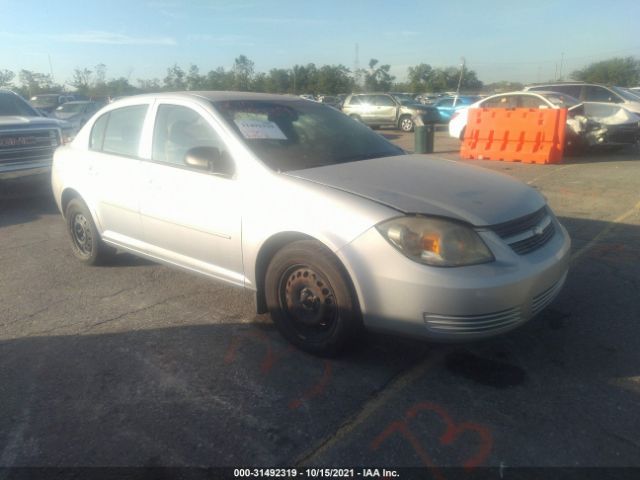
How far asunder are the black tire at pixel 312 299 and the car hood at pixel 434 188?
0.45 meters

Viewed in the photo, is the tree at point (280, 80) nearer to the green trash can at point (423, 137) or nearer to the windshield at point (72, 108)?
the windshield at point (72, 108)

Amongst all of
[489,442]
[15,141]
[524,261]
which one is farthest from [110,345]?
[15,141]

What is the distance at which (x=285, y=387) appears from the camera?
282 cm

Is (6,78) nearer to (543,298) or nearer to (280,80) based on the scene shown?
(280,80)

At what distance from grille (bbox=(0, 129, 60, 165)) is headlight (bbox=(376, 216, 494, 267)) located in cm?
752

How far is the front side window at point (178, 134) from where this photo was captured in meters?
3.64

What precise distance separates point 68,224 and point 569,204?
6369 mm

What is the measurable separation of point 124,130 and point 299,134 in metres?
1.67

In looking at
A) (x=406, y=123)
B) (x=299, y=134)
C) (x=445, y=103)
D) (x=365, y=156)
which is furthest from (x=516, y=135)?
(x=445, y=103)

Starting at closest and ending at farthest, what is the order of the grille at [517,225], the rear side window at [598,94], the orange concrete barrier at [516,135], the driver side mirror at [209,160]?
the grille at [517,225]
the driver side mirror at [209,160]
the orange concrete barrier at [516,135]
the rear side window at [598,94]

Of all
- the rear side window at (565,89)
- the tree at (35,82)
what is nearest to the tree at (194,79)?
the tree at (35,82)

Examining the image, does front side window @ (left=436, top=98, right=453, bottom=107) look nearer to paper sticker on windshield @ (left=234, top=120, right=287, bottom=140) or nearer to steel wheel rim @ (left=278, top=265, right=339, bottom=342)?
paper sticker on windshield @ (left=234, top=120, right=287, bottom=140)

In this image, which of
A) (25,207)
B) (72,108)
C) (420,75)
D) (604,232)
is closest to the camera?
(604,232)

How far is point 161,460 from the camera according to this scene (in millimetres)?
2281
